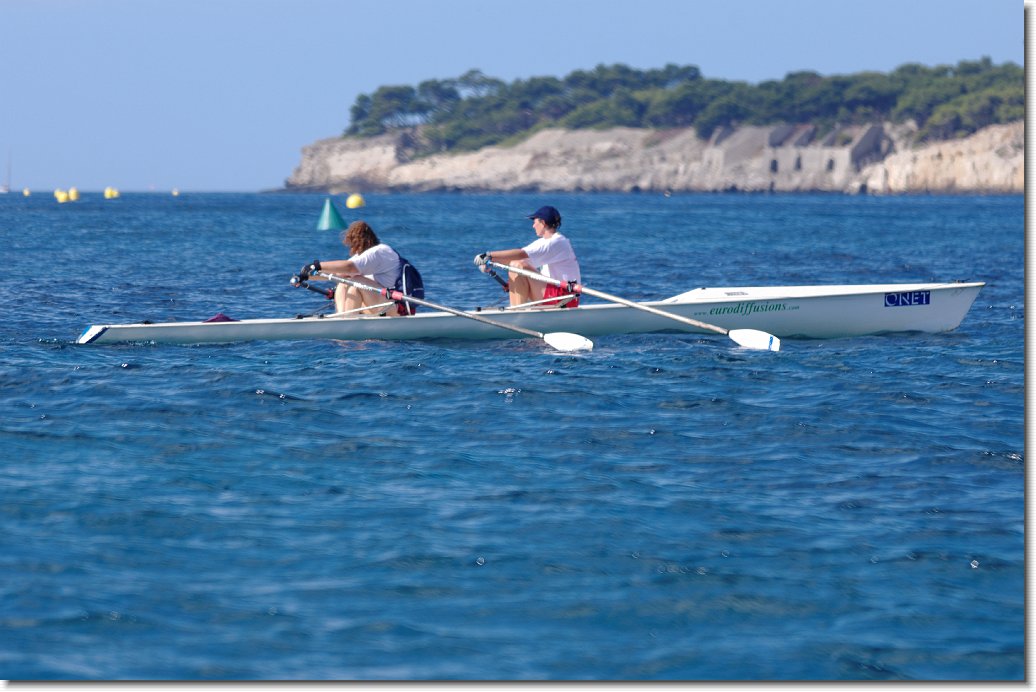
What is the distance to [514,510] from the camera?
7.62 m

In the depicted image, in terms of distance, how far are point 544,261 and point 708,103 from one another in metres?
153

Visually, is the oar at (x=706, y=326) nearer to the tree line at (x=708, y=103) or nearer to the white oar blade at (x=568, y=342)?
the white oar blade at (x=568, y=342)

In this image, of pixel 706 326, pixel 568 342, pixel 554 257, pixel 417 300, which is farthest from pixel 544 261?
pixel 706 326

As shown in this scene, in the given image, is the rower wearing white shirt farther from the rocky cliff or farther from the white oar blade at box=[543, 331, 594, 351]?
the rocky cliff

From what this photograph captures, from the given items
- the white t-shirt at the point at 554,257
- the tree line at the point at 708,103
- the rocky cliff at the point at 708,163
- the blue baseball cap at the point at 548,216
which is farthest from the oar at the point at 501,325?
the tree line at the point at 708,103

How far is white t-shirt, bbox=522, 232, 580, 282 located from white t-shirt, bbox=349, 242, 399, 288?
150cm

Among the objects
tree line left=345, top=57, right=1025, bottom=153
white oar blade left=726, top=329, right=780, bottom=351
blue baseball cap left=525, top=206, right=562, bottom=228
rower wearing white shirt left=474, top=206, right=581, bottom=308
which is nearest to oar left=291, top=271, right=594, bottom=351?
rower wearing white shirt left=474, top=206, right=581, bottom=308

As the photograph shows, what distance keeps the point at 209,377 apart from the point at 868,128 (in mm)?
136263

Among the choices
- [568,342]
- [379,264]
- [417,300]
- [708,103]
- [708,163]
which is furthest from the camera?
[708,103]

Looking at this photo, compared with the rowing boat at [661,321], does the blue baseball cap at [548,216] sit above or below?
above

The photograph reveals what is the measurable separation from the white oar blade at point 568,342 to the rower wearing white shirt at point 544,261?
0.79 m

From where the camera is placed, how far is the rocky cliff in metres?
123

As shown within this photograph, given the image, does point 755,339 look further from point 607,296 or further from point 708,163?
point 708,163

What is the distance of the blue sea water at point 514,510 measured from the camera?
567 centimetres
